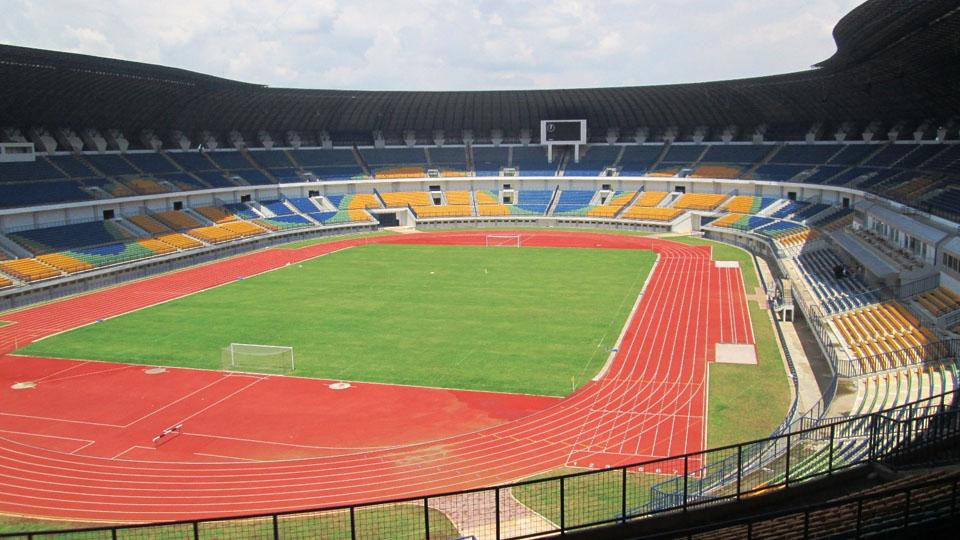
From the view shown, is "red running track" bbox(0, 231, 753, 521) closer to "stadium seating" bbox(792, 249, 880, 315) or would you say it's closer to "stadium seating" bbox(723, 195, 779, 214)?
"stadium seating" bbox(792, 249, 880, 315)

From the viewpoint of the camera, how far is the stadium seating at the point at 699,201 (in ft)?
198

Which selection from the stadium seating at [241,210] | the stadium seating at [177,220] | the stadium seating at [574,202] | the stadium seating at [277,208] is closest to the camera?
the stadium seating at [177,220]

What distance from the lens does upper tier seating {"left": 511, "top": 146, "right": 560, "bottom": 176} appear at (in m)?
70.6

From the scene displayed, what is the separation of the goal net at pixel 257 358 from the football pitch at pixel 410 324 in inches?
16.1

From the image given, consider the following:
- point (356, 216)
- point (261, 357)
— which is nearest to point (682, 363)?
point (261, 357)

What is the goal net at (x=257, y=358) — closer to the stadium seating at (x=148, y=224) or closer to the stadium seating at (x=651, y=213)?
the stadium seating at (x=148, y=224)

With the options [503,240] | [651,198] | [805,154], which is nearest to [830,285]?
[503,240]

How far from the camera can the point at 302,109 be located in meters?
68.2

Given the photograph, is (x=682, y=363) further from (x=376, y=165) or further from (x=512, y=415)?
(x=376, y=165)

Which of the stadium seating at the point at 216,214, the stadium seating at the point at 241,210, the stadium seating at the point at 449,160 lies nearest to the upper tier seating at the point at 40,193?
the stadium seating at the point at 216,214

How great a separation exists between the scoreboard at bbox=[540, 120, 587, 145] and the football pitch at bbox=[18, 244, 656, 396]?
25.7 m

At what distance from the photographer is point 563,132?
6894 cm

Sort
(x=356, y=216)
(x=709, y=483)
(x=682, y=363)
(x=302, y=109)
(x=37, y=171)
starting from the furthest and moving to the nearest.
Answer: (x=302, y=109) → (x=356, y=216) → (x=37, y=171) → (x=682, y=363) → (x=709, y=483)

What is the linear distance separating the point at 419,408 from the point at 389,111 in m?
54.2
